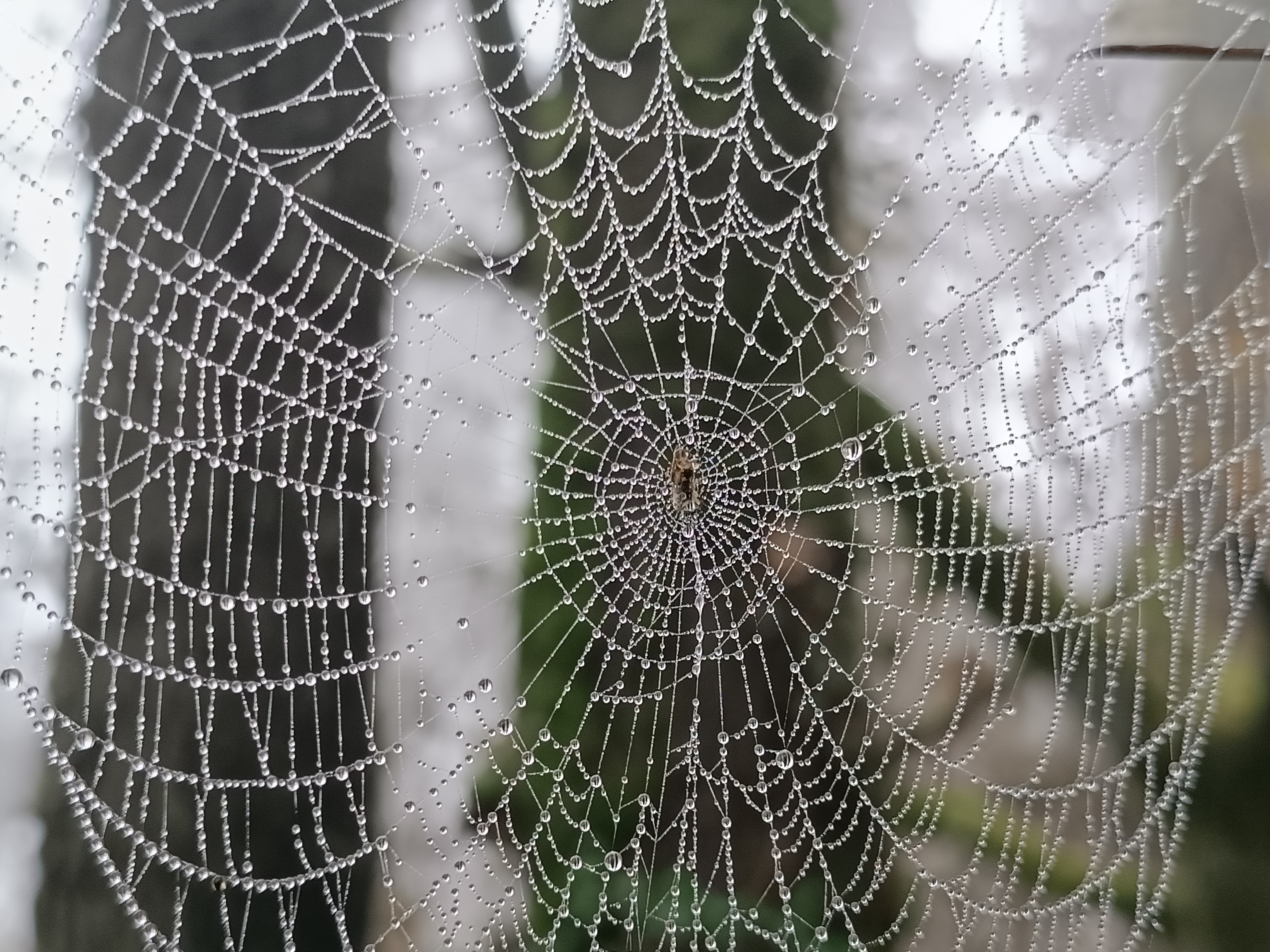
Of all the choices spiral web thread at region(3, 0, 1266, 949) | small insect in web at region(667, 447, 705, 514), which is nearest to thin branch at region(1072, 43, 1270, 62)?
spiral web thread at region(3, 0, 1266, 949)

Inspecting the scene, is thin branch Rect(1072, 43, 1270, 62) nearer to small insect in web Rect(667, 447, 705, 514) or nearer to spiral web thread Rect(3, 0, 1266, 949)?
spiral web thread Rect(3, 0, 1266, 949)

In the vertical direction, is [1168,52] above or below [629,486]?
above

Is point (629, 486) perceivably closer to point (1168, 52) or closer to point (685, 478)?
point (685, 478)

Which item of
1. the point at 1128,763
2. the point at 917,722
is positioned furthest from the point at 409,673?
the point at 1128,763

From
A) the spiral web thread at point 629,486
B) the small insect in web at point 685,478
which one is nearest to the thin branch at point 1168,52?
the spiral web thread at point 629,486

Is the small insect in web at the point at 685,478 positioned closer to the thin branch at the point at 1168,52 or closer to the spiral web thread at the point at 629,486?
the spiral web thread at the point at 629,486

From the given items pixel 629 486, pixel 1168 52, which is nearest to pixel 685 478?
pixel 629 486

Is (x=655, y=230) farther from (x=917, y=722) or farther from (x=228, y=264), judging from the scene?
(x=917, y=722)
